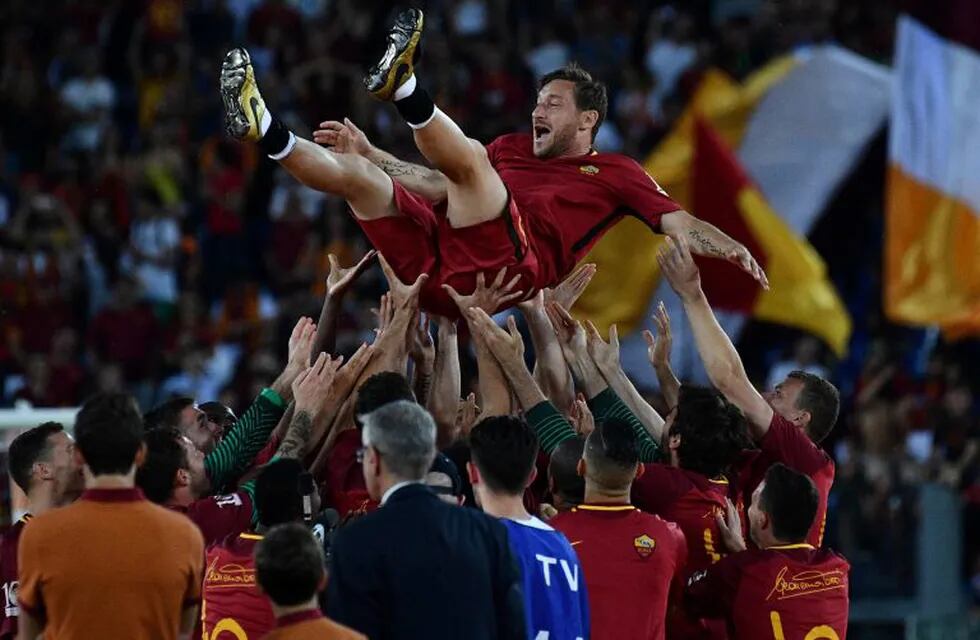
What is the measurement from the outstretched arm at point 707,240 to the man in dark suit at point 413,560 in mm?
2362

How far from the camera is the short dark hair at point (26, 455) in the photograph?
7680 mm

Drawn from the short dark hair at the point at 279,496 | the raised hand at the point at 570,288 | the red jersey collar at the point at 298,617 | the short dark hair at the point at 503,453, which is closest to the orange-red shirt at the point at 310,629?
the red jersey collar at the point at 298,617

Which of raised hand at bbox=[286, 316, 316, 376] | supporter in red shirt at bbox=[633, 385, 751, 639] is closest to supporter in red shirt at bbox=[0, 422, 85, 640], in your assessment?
raised hand at bbox=[286, 316, 316, 376]

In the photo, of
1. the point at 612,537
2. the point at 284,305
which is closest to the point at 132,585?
the point at 612,537

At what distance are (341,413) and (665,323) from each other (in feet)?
5.30

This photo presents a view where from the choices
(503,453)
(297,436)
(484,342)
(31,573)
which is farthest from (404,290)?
(31,573)

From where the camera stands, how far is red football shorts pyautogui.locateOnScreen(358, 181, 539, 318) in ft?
27.4

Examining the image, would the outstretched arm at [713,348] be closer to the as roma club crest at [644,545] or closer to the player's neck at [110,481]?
the as roma club crest at [644,545]

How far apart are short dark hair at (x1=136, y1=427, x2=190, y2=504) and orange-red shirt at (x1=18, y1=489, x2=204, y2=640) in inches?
41.7

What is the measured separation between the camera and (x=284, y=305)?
1647cm

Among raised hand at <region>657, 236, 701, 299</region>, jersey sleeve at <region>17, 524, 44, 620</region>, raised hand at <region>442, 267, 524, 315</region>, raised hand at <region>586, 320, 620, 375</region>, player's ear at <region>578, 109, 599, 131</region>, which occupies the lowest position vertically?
jersey sleeve at <region>17, 524, 44, 620</region>

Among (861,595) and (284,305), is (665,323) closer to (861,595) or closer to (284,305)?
(861,595)

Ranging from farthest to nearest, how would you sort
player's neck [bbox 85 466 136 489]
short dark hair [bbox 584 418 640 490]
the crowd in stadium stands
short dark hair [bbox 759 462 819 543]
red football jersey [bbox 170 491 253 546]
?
the crowd in stadium stands, red football jersey [bbox 170 491 253 546], short dark hair [bbox 759 462 819 543], short dark hair [bbox 584 418 640 490], player's neck [bbox 85 466 136 489]

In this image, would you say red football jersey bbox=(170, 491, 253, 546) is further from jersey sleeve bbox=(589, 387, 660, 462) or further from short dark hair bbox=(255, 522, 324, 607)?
short dark hair bbox=(255, 522, 324, 607)
